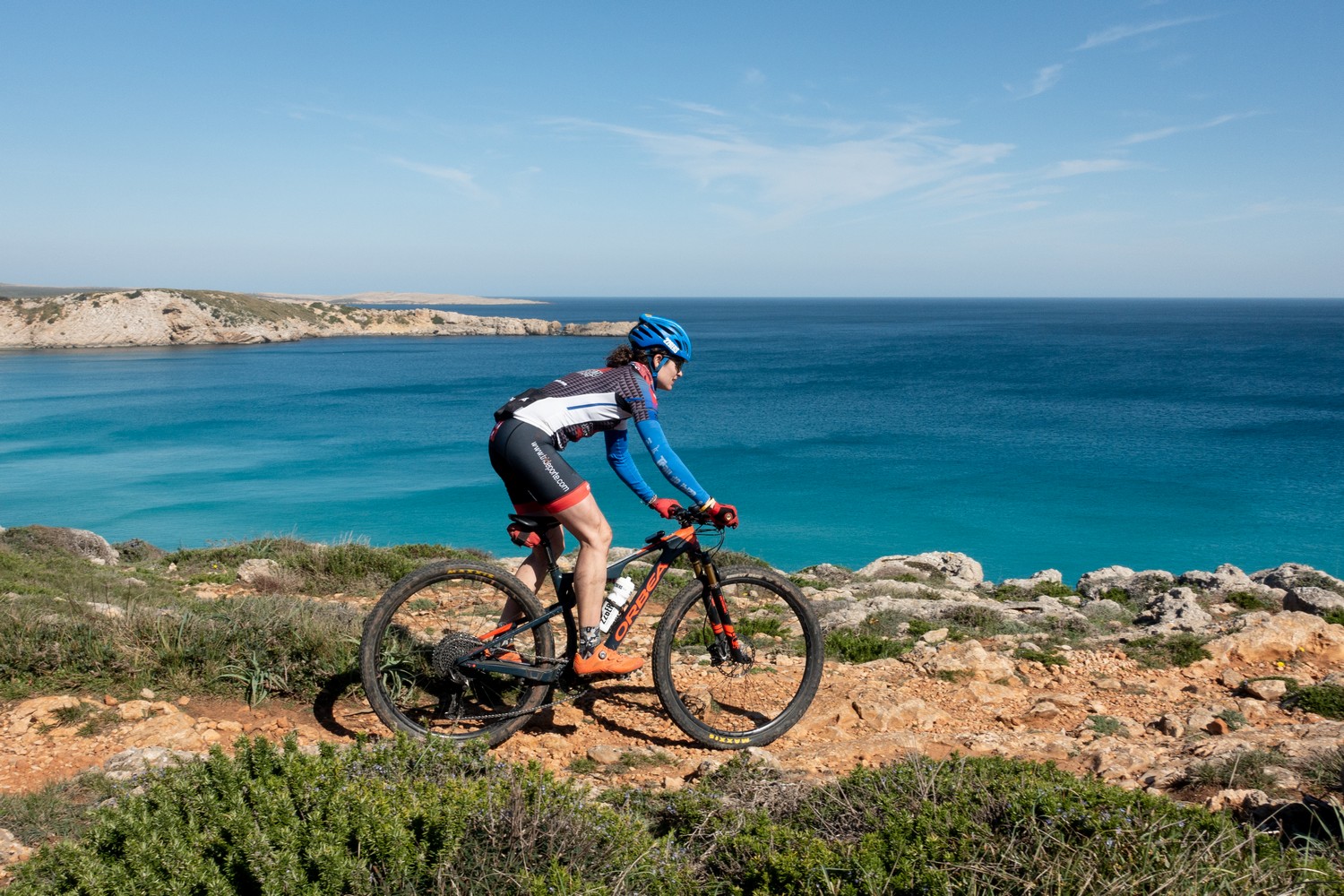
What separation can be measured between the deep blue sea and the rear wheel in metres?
6.00

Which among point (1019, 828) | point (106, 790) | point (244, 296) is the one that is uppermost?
point (244, 296)

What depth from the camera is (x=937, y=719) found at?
5.68 metres

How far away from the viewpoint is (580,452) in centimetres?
4316

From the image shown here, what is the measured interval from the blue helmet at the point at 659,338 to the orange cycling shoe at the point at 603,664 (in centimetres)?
178

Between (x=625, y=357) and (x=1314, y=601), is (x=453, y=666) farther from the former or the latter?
(x=1314, y=601)

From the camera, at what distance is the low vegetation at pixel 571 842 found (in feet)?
8.57

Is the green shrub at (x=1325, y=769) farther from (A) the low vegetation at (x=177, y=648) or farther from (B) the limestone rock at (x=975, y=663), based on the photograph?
(A) the low vegetation at (x=177, y=648)

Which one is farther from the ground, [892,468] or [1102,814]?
[1102,814]

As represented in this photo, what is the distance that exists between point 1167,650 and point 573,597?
557 cm

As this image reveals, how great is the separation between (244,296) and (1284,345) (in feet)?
468

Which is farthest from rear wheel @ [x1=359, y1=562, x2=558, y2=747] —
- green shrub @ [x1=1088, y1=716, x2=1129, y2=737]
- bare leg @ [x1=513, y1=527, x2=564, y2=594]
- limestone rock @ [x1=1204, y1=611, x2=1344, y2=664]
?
limestone rock @ [x1=1204, y1=611, x2=1344, y2=664]

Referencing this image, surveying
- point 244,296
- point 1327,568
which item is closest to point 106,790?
point 1327,568

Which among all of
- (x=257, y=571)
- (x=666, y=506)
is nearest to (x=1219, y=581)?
(x=666, y=506)

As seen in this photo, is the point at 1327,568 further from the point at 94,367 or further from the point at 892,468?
the point at 94,367
